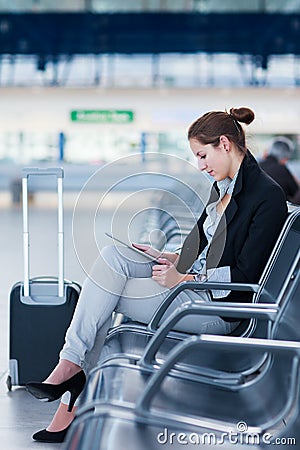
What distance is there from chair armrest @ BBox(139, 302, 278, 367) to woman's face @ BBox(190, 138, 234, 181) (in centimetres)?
66

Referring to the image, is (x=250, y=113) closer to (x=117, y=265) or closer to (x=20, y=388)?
(x=117, y=265)

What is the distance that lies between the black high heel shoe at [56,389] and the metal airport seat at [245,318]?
0.21 meters

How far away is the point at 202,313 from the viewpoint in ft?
8.17

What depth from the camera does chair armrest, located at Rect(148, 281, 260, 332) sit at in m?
3.13

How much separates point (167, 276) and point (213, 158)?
0.46 m

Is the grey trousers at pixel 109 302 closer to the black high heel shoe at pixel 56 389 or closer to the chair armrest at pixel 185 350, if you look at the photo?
the black high heel shoe at pixel 56 389

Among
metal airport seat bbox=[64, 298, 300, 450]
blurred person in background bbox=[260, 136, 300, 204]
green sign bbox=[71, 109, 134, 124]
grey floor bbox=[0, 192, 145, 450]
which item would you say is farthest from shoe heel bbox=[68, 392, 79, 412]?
green sign bbox=[71, 109, 134, 124]

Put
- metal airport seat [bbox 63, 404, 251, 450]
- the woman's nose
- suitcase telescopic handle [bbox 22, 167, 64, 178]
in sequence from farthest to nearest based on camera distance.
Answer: suitcase telescopic handle [bbox 22, 167, 64, 178]
the woman's nose
metal airport seat [bbox 63, 404, 251, 450]

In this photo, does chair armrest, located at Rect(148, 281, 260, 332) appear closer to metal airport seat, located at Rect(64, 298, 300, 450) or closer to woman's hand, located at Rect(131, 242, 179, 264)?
woman's hand, located at Rect(131, 242, 179, 264)

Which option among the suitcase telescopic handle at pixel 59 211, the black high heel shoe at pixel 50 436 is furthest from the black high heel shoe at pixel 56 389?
the suitcase telescopic handle at pixel 59 211

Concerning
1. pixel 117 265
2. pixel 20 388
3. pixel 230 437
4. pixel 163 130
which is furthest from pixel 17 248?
pixel 163 130

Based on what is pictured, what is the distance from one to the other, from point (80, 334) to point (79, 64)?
18.2m

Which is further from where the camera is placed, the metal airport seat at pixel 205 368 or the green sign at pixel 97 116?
the green sign at pixel 97 116

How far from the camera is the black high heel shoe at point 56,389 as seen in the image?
307 cm
